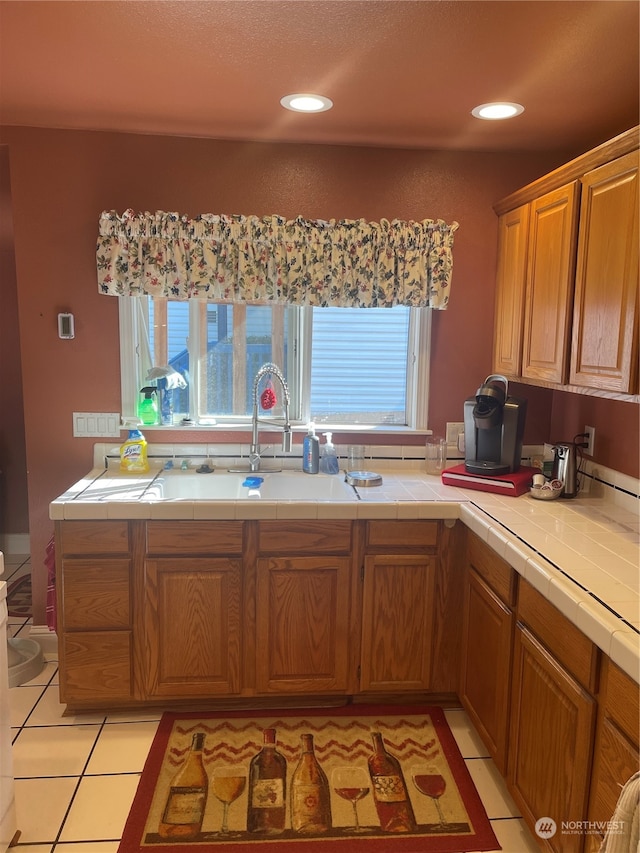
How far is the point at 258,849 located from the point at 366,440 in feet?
5.49

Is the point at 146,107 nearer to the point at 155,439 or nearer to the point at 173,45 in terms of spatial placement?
the point at 173,45

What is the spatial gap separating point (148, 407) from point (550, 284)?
175cm

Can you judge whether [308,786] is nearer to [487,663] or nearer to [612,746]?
[487,663]

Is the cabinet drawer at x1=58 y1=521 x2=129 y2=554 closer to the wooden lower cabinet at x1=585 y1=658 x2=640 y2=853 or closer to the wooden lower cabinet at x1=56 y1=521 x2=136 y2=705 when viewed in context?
the wooden lower cabinet at x1=56 y1=521 x2=136 y2=705

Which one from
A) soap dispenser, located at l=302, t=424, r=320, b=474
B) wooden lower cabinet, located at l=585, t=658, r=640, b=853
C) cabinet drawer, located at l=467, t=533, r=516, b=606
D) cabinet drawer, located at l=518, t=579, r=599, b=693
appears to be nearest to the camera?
wooden lower cabinet, located at l=585, t=658, r=640, b=853

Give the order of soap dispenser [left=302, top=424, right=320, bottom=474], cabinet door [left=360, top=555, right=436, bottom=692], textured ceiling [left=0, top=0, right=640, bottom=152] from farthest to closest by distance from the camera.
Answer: soap dispenser [left=302, top=424, right=320, bottom=474]
cabinet door [left=360, top=555, right=436, bottom=692]
textured ceiling [left=0, top=0, right=640, bottom=152]

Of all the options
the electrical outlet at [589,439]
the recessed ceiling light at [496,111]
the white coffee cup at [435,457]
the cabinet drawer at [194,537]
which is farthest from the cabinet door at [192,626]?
the recessed ceiling light at [496,111]

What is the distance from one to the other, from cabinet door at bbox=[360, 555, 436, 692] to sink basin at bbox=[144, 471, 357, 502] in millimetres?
321

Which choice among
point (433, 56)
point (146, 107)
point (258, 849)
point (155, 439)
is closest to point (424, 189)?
point (433, 56)

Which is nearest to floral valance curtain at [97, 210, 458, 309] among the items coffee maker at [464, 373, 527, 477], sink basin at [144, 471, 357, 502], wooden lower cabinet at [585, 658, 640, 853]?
coffee maker at [464, 373, 527, 477]

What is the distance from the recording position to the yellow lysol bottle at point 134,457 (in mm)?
2793

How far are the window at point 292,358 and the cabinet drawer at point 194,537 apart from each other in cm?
73

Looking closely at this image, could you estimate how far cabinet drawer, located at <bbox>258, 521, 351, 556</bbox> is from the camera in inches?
94.2

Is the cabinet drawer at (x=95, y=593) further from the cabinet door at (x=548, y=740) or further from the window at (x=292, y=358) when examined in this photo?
the cabinet door at (x=548, y=740)
